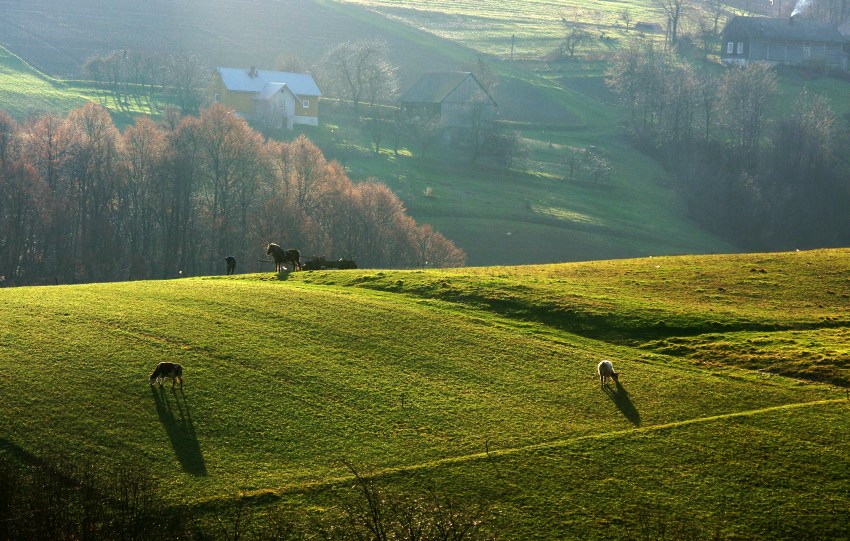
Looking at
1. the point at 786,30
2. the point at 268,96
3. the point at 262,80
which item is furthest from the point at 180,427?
the point at 786,30

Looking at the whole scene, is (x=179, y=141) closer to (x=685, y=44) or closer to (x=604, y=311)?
(x=604, y=311)

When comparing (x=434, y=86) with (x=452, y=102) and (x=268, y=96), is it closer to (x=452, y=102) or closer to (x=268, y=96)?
(x=452, y=102)

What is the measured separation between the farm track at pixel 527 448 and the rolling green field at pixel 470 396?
0.09 metres

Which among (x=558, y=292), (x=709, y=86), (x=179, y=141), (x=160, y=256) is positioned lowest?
(x=160, y=256)

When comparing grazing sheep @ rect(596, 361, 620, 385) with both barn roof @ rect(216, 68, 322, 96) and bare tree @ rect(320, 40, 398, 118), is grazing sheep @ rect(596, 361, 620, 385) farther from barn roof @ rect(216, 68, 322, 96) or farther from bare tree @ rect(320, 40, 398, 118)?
bare tree @ rect(320, 40, 398, 118)

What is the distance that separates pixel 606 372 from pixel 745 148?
375ft

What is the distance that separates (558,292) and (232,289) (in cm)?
1524

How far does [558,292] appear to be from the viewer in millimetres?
43688

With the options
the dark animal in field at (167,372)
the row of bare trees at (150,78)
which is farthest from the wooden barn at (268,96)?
the dark animal in field at (167,372)

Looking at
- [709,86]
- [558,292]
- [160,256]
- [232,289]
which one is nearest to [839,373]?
[558,292]

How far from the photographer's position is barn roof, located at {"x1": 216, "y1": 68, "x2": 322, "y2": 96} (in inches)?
5437

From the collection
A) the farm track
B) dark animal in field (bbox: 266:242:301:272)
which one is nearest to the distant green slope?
dark animal in field (bbox: 266:242:301:272)

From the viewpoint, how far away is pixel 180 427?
2666cm

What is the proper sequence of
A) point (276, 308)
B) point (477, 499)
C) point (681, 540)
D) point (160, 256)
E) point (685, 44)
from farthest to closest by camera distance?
1. point (685, 44)
2. point (160, 256)
3. point (276, 308)
4. point (477, 499)
5. point (681, 540)
